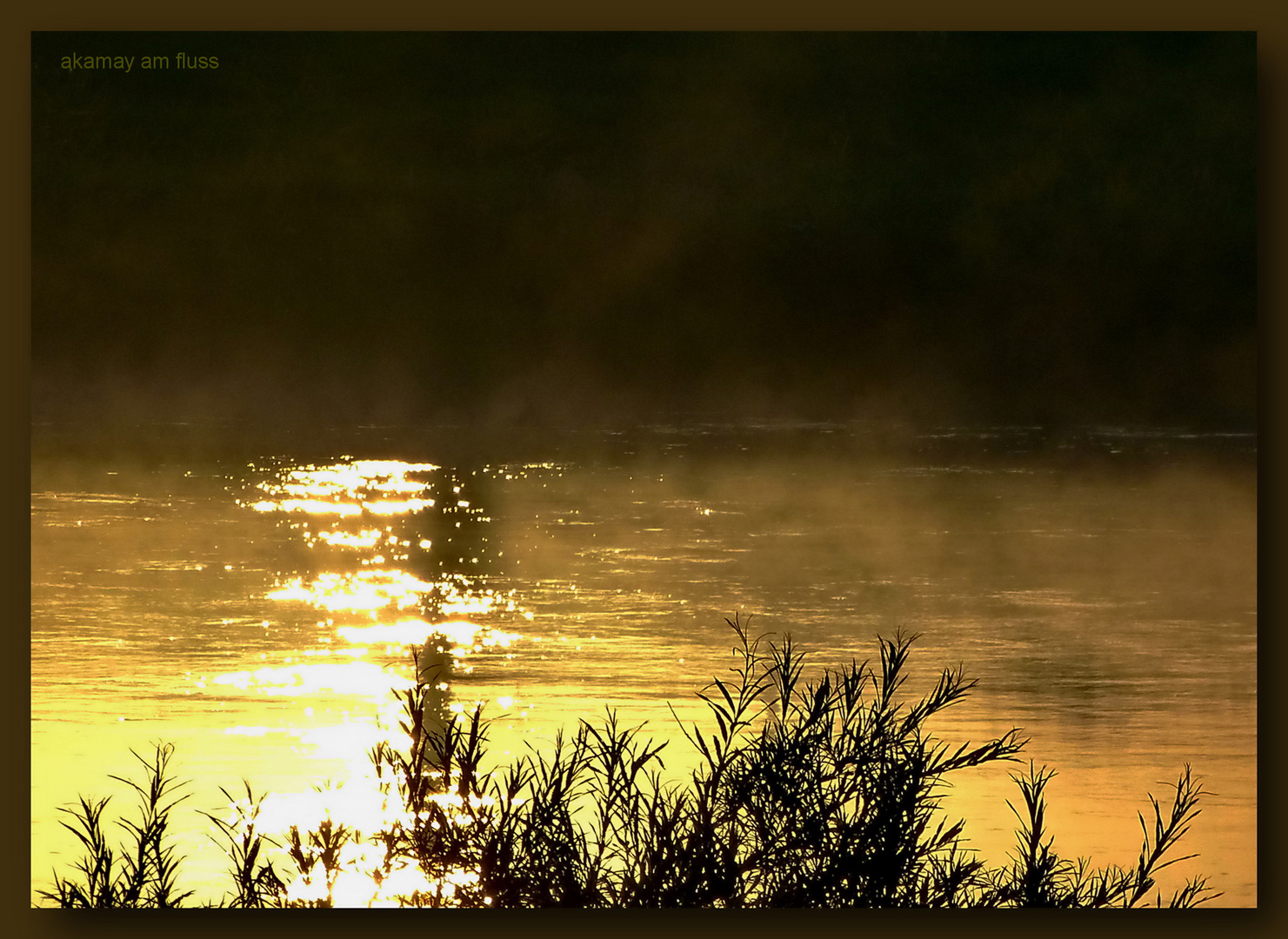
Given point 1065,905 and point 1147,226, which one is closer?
point 1065,905

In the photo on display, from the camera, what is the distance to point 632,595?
4391 millimetres

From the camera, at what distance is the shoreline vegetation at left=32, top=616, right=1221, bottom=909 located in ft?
12.1

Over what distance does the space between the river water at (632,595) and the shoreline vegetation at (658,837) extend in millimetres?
81

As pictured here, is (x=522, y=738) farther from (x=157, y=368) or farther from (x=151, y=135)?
(x=151, y=135)

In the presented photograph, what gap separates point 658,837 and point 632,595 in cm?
87

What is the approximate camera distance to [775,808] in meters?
3.69

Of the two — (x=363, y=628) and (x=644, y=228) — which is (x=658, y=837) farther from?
(x=644, y=228)

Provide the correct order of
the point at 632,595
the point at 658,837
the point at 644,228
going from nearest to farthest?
the point at 658,837, the point at 644,228, the point at 632,595

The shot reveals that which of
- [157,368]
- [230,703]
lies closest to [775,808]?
[230,703]

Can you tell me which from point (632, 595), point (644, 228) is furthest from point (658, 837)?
point (644, 228)

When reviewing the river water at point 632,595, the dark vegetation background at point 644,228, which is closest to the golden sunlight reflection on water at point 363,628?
the river water at point 632,595

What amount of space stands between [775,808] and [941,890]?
0.44 m

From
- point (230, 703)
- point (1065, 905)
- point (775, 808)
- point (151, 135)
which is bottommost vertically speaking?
point (1065, 905)

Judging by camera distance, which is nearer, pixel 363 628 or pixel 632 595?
pixel 363 628
